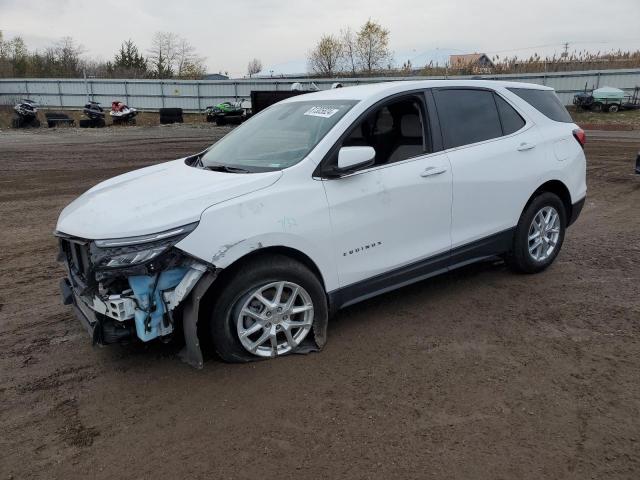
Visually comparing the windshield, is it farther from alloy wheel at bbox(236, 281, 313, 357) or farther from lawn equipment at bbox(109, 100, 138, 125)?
lawn equipment at bbox(109, 100, 138, 125)

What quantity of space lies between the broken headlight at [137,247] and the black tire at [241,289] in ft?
1.49

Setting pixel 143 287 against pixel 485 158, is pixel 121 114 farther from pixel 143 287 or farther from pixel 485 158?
pixel 143 287

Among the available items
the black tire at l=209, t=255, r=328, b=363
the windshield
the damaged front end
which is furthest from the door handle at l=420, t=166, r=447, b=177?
the damaged front end

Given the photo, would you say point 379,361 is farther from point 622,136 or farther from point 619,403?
point 622,136

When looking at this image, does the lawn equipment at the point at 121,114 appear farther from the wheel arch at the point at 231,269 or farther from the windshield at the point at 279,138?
the wheel arch at the point at 231,269

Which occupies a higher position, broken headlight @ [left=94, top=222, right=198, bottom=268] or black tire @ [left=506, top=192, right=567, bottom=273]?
broken headlight @ [left=94, top=222, right=198, bottom=268]

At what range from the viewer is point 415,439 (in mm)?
2828

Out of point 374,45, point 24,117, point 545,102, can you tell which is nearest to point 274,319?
point 545,102

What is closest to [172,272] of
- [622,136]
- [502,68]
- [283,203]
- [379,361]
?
[283,203]

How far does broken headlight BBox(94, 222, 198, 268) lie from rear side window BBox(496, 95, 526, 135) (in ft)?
10.5

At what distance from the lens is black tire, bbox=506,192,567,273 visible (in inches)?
196

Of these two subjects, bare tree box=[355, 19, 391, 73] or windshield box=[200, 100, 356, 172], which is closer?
windshield box=[200, 100, 356, 172]

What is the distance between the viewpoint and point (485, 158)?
15.0 ft

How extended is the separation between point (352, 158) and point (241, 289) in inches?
46.6
